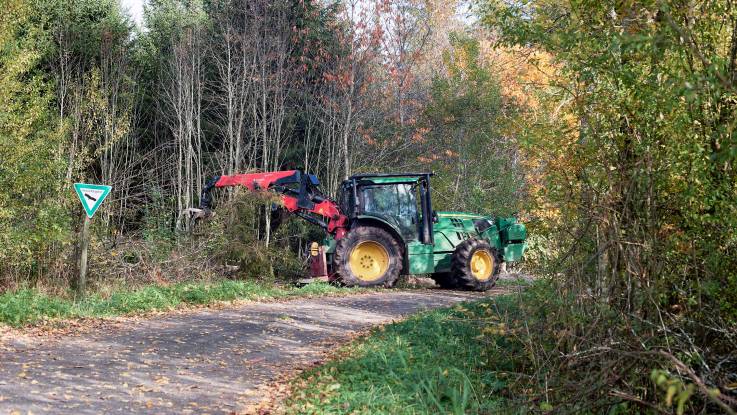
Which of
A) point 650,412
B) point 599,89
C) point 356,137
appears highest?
point 356,137

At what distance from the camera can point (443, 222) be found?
18875mm

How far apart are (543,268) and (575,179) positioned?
0.99 m

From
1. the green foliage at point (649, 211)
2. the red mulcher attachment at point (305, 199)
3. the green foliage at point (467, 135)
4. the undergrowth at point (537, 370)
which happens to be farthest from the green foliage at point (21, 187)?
the green foliage at point (467, 135)

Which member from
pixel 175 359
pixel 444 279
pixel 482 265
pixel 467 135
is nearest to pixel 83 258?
pixel 175 359

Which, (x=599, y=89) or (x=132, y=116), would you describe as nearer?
(x=599, y=89)

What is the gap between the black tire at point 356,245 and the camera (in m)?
17.6

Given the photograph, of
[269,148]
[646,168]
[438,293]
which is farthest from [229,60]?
[646,168]

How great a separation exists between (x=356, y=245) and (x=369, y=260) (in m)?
0.51

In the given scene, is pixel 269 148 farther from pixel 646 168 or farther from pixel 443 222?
pixel 646 168

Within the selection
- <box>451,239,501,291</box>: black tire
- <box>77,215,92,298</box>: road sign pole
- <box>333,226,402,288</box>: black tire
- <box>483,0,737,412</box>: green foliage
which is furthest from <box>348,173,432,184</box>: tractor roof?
<box>483,0,737,412</box>: green foliage

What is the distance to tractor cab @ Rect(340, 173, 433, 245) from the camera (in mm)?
18047

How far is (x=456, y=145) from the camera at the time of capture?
92.9 feet

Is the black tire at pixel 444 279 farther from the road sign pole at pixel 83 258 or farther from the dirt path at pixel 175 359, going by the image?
the road sign pole at pixel 83 258

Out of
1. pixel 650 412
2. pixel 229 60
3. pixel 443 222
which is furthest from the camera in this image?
pixel 229 60
